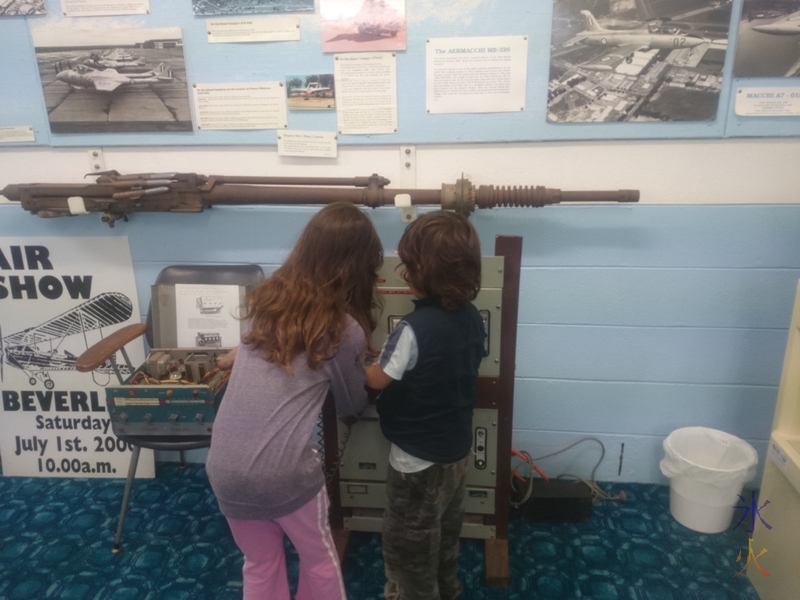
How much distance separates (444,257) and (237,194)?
35.7 inches

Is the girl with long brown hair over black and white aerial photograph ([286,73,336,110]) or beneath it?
beneath

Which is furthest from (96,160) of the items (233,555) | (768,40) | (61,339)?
(768,40)

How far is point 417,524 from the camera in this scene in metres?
1.29

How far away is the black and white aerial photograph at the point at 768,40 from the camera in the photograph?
5.19ft

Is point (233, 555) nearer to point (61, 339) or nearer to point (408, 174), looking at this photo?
point (61, 339)

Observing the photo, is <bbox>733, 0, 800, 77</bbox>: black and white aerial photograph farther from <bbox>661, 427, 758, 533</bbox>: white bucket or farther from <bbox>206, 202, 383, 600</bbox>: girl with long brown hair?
<bbox>206, 202, 383, 600</bbox>: girl with long brown hair

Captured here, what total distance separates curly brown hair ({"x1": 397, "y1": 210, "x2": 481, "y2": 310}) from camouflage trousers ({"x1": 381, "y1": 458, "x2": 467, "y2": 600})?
1.32 feet

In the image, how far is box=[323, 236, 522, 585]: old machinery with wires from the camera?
146 cm

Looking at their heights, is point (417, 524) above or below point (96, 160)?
below

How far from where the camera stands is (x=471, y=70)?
5.57ft

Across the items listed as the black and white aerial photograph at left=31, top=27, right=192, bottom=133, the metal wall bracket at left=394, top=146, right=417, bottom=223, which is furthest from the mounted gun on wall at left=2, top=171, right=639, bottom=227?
the black and white aerial photograph at left=31, top=27, right=192, bottom=133

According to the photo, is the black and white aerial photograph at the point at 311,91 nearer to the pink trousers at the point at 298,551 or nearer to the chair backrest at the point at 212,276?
the chair backrest at the point at 212,276

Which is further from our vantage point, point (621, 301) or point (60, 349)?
point (60, 349)

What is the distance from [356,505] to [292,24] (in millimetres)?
1443
